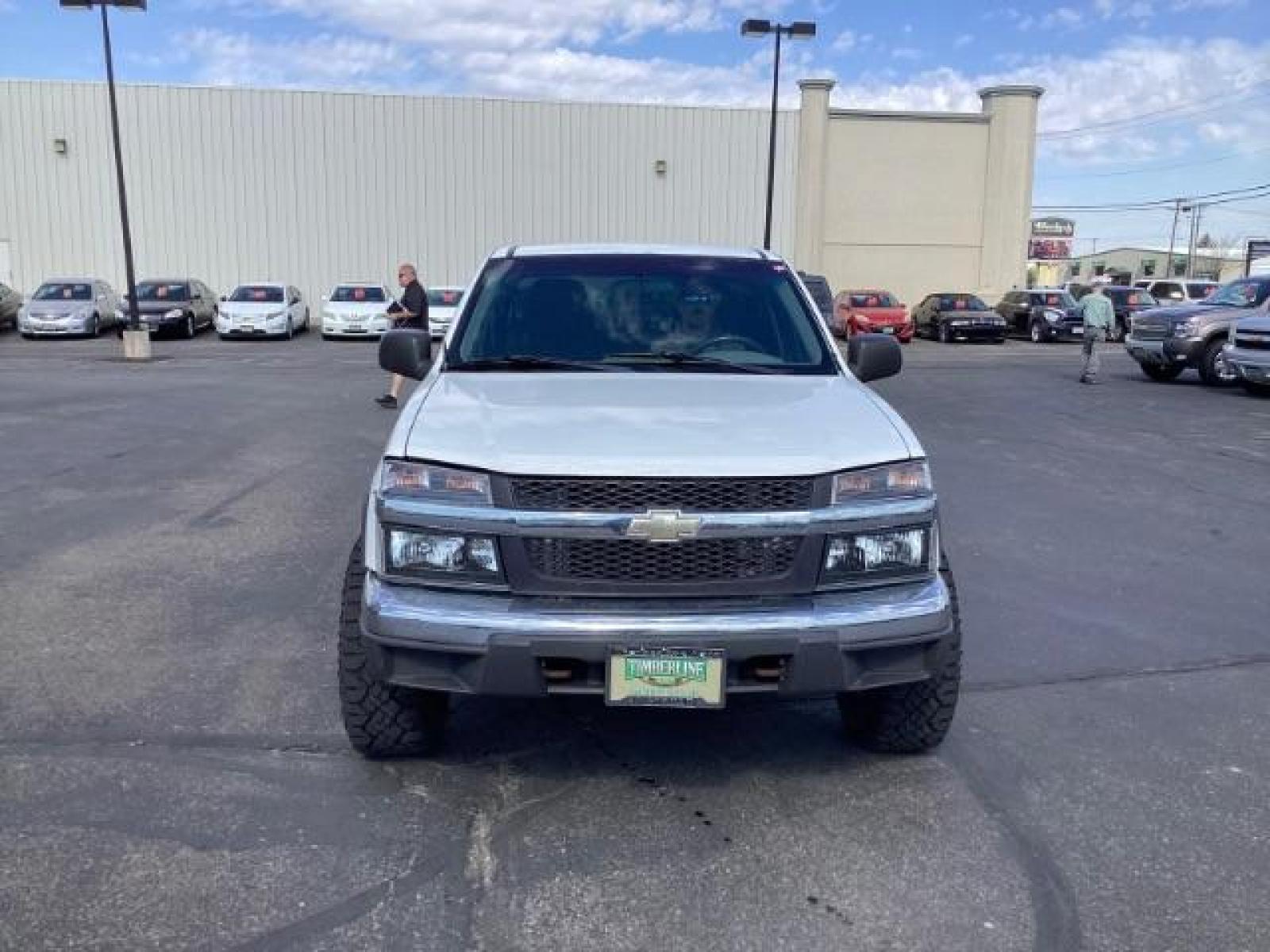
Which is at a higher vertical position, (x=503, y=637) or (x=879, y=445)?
(x=879, y=445)

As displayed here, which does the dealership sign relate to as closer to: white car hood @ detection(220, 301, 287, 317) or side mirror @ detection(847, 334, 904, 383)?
white car hood @ detection(220, 301, 287, 317)

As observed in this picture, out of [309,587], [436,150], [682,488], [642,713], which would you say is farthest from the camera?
[436,150]

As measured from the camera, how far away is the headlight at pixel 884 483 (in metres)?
3.61

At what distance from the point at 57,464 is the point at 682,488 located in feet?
28.4

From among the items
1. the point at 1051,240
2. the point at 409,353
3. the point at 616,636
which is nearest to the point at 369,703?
the point at 616,636

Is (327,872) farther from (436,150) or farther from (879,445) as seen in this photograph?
(436,150)

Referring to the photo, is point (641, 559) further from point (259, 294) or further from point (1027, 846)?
point (259, 294)

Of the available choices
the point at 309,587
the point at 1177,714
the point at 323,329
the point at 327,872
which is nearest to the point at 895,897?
the point at 327,872

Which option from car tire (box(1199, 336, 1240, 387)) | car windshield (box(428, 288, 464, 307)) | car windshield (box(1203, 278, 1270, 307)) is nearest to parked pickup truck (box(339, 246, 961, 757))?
car tire (box(1199, 336, 1240, 387))

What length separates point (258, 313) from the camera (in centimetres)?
3005

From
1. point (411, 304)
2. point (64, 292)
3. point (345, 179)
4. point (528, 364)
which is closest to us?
point (528, 364)

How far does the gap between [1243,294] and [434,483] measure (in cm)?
1929

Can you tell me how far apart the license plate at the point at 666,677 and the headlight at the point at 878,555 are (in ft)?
1.56

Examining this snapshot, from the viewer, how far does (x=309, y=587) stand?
6.43 metres
